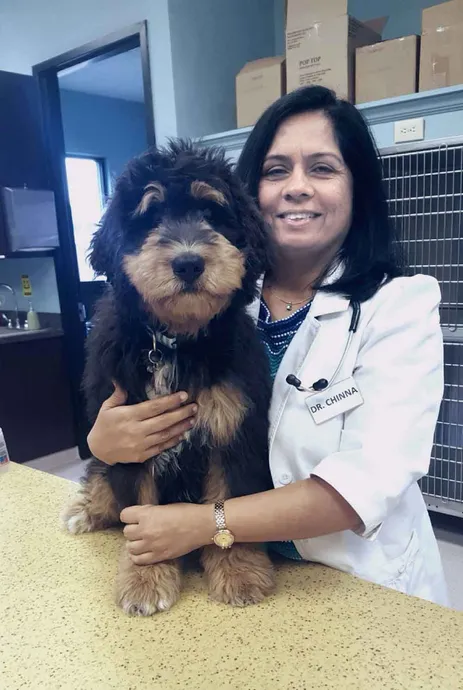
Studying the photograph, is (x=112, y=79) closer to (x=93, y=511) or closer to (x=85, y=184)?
(x=85, y=184)

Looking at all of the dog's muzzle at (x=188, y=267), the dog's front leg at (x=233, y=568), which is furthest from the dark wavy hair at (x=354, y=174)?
the dog's front leg at (x=233, y=568)

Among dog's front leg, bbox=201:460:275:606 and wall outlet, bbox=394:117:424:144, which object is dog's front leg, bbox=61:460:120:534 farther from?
wall outlet, bbox=394:117:424:144

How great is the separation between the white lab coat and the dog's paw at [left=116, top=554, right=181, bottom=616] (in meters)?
0.29

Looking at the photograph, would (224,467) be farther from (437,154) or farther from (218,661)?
(437,154)

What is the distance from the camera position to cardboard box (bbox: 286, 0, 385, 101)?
108 inches

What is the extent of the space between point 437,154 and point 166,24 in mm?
1828

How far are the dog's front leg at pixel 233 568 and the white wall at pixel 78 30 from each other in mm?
2253

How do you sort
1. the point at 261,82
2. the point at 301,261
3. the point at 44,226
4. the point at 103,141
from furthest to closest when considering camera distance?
the point at 103,141 < the point at 44,226 < the point at 261,82 < the point at 301,261

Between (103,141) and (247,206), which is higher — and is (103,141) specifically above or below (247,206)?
above

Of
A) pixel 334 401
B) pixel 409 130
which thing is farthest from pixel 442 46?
pixel 334 401

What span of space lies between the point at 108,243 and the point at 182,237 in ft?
0.58

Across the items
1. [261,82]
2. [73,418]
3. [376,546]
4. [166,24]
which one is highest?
[166,24]

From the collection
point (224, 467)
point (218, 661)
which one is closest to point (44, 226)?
point (224, 467)

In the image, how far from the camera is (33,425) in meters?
4.37
